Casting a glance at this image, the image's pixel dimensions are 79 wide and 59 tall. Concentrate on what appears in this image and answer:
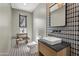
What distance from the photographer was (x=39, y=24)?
139 centimetres

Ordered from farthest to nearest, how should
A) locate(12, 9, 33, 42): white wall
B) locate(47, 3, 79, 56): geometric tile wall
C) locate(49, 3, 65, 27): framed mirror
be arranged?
locate(12, 9, 33, 42): white wall, locate(49, 3, 65, 27): framed mirror, locate(47, 3, 79, 56): geometric tile wall

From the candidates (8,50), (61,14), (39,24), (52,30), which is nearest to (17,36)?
(8,50)

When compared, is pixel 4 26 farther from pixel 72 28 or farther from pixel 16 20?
pixel 72 28

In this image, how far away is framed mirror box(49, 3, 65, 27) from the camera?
1.08m

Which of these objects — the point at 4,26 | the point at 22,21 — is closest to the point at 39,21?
the point at 22,21

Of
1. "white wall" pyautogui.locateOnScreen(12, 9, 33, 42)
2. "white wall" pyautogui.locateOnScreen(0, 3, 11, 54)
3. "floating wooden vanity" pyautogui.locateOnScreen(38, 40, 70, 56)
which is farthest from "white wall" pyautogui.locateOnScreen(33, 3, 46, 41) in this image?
"white wall" pyautogui.locateOnScreen(0, 3, 11, 54)

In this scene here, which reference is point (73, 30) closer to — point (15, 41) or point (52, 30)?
point (52, 30)

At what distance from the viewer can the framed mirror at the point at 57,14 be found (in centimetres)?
108

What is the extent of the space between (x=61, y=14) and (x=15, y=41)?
2.33 ft

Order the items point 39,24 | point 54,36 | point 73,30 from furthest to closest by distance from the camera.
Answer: point 39,24 → point 54,36 → point 73,30

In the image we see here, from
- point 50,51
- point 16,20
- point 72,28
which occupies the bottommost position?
point 50,51

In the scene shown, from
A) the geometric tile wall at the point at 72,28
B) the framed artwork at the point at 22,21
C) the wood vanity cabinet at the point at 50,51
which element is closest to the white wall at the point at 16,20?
the framed artwork at the point at 22,21

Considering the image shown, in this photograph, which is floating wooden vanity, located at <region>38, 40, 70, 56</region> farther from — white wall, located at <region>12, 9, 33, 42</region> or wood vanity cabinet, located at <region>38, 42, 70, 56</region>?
white wall, located at <region>12, 9, 33, 42</region>

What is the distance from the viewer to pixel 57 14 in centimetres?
118
